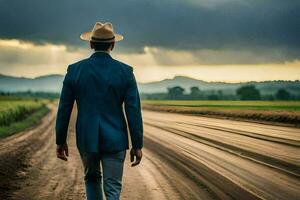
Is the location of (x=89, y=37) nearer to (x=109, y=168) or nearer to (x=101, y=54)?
(x=101, y=54)

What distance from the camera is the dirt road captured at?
974cm

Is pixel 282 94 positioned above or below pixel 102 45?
above

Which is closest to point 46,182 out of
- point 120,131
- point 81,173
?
point 81,173

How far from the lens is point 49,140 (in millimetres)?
22547

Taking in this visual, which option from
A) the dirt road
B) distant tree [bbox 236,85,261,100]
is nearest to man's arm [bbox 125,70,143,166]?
the dirt road

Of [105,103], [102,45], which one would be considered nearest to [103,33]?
[102,45]

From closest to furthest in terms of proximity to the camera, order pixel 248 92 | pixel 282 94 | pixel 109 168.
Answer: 1. pixel 109 168
2. pixel 282 94
3. pixel 248 92

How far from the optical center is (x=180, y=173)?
39.9 feet

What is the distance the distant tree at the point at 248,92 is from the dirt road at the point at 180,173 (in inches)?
5428

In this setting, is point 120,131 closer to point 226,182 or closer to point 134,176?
point 226,182

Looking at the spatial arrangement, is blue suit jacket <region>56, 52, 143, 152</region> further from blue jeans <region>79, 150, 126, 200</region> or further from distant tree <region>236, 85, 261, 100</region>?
distant tree <region>236, 85, 261, 100</region>

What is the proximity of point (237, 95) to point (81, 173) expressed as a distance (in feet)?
496

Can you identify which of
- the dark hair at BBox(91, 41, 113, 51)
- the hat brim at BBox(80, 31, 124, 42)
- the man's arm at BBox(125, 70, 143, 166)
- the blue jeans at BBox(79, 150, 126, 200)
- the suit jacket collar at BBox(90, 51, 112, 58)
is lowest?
the blue jeans at BBox(79, 150, 126, 200)

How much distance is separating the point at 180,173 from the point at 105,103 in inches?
261
